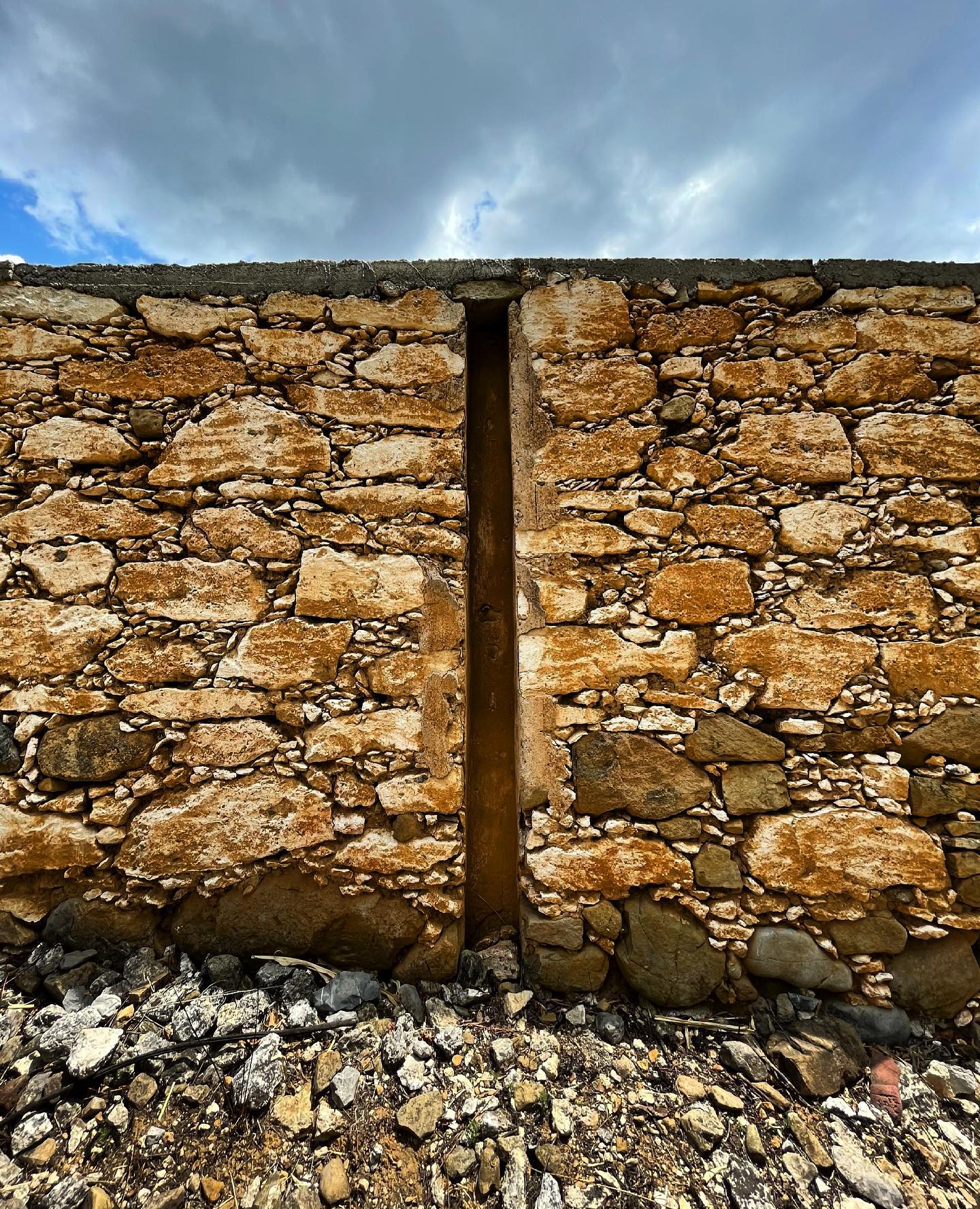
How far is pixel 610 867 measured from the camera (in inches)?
72.9

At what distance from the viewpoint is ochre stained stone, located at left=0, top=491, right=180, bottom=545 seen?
2.03 metres

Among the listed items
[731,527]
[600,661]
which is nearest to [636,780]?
[600,661]

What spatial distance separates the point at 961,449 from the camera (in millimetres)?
1992

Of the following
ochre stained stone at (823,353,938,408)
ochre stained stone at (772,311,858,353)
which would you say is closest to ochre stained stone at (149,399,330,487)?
ochre stained stone at (772,311,858,353)

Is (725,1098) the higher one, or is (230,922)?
(230,922)

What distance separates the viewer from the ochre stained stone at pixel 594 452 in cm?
203

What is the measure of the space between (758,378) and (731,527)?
627 millimetres

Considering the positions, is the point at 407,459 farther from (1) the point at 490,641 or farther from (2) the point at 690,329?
(2) the point at 690,329

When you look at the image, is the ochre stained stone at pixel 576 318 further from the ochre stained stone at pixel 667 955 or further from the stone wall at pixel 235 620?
the ochre stained stone at pixel 667 955

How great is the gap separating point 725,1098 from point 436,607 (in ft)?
5.85

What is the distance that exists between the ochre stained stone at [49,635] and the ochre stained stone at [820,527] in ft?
8.54

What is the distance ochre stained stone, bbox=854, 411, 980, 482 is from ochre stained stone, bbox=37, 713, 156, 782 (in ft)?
9.80

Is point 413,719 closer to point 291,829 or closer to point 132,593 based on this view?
point 291,829

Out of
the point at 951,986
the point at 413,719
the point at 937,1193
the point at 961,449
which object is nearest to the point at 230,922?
the point at 413,719
